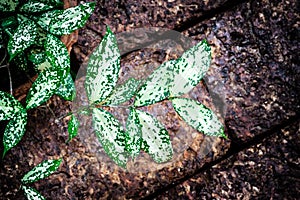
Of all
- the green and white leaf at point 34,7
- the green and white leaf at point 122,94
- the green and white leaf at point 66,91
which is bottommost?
the green and white leaf at point 66,91

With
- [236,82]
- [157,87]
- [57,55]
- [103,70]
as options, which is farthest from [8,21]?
[236,82]

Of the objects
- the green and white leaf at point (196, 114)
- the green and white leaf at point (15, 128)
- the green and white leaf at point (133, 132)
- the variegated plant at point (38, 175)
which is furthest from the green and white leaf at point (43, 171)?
the green and white leaf at point (196, 114)

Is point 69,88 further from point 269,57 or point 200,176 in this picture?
point 269,57

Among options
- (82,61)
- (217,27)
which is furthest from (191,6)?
(82,61)

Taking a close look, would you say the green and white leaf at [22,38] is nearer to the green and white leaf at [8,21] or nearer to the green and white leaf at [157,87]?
the green and white leaf at [8,21]

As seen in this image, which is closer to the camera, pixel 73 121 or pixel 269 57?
pixel 73 121
